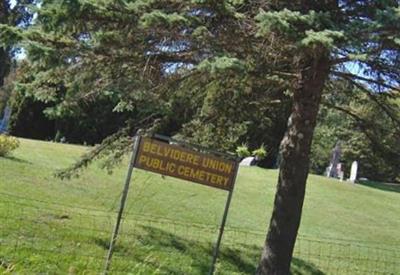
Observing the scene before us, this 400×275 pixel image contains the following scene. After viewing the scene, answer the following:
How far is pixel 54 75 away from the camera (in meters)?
7.37

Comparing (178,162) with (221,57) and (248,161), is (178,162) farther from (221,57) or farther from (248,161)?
(248,161)

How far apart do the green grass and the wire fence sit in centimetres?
2

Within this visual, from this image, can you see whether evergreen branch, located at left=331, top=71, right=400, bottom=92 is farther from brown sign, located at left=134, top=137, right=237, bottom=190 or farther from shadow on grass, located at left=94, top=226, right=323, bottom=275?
shadow on grass, located at left=94, top=226, right=323, bottom=275

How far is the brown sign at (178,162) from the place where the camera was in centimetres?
709

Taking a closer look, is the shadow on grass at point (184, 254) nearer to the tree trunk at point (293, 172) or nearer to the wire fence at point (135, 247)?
the wire fence at point (135, 247)

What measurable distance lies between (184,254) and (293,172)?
2.36 meters

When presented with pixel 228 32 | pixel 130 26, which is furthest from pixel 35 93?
pixel 228 32

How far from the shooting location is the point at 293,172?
25.5 feet

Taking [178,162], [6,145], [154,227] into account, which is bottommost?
[154,227]

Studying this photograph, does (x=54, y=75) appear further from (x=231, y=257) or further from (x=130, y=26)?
(x=231, y=257)

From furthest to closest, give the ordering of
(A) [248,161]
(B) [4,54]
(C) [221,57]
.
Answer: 1. (B) [4,54]
2. (A) [248,161]
3. (C) [221,57]

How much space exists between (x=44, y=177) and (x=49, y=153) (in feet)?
17.8

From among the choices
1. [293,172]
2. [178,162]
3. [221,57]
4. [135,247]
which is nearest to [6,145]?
[135,247]

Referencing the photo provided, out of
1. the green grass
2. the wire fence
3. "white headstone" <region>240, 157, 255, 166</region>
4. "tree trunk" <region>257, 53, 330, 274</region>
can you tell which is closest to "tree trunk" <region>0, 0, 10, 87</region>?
the green grass
